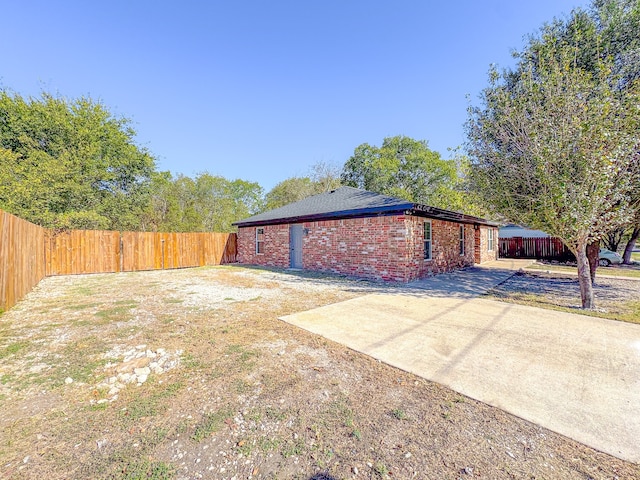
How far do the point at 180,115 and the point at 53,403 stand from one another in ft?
55.1

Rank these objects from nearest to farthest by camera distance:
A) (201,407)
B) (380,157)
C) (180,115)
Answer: (201,407), (180,115), (380,157)

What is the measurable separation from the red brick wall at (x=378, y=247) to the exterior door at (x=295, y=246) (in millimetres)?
234

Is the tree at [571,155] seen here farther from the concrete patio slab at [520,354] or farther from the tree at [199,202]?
the tree at [199,202]

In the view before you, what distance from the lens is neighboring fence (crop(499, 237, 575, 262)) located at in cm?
1698

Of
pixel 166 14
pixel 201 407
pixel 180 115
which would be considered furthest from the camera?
pixel 180 115

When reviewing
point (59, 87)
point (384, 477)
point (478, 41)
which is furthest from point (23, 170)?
point (478, 41)

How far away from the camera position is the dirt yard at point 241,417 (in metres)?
1.80

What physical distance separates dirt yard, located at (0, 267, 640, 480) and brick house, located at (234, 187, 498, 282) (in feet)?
18.1

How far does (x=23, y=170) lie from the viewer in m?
13.7

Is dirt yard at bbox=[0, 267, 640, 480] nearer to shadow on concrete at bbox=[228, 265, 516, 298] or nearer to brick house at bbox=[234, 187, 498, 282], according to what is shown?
shadow on concrete at bbox=[228, 265, 516, 298]

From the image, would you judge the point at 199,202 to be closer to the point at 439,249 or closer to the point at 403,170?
the point at 403,170

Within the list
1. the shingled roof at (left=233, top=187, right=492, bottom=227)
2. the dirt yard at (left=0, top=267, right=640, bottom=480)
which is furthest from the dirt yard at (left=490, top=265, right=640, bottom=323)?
the dirt yard at (left=0, top=267, right=640, bottom=480)

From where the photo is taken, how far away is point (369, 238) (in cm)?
934

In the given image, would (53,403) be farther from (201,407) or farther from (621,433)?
(621,433)
